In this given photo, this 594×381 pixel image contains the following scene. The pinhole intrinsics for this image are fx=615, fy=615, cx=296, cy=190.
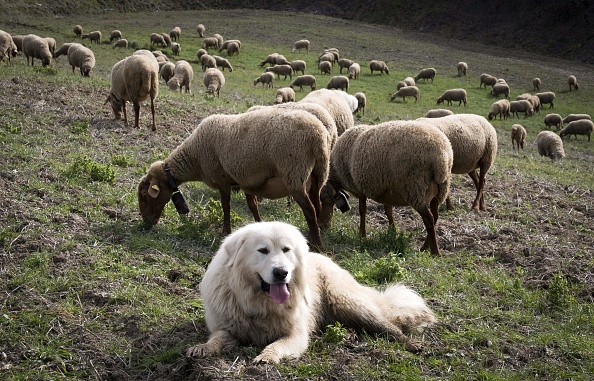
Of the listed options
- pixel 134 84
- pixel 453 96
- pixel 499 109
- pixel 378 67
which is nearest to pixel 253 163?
pixel 134 84

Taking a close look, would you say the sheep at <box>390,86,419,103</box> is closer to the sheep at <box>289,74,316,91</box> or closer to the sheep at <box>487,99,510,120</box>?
the sheep at <box>487,99,510,120</box>

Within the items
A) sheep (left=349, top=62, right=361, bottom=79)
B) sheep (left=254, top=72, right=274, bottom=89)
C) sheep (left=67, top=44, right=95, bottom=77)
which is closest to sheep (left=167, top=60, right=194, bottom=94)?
A: sheep (left=67, top=44, right=95, bottom=77)

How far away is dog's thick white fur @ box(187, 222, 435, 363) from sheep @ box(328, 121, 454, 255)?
2.89 meters

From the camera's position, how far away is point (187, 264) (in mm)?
6969

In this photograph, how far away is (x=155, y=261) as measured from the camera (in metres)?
6.88

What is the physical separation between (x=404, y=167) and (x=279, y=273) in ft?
13.0

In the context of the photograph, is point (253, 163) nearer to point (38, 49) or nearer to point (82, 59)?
point (82, 59)

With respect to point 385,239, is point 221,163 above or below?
above

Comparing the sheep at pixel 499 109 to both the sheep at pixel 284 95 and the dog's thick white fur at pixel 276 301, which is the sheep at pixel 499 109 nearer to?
the sheep at pixel 284 95

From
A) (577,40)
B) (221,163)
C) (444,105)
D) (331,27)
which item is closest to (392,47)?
(331,27)

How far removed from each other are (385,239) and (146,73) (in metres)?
7.41

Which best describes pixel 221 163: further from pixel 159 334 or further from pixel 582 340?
pixel 582 340

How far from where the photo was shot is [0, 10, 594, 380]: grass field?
193 inches

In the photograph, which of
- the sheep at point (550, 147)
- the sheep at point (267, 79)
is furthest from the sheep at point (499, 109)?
the sheep at point (267, 79)
